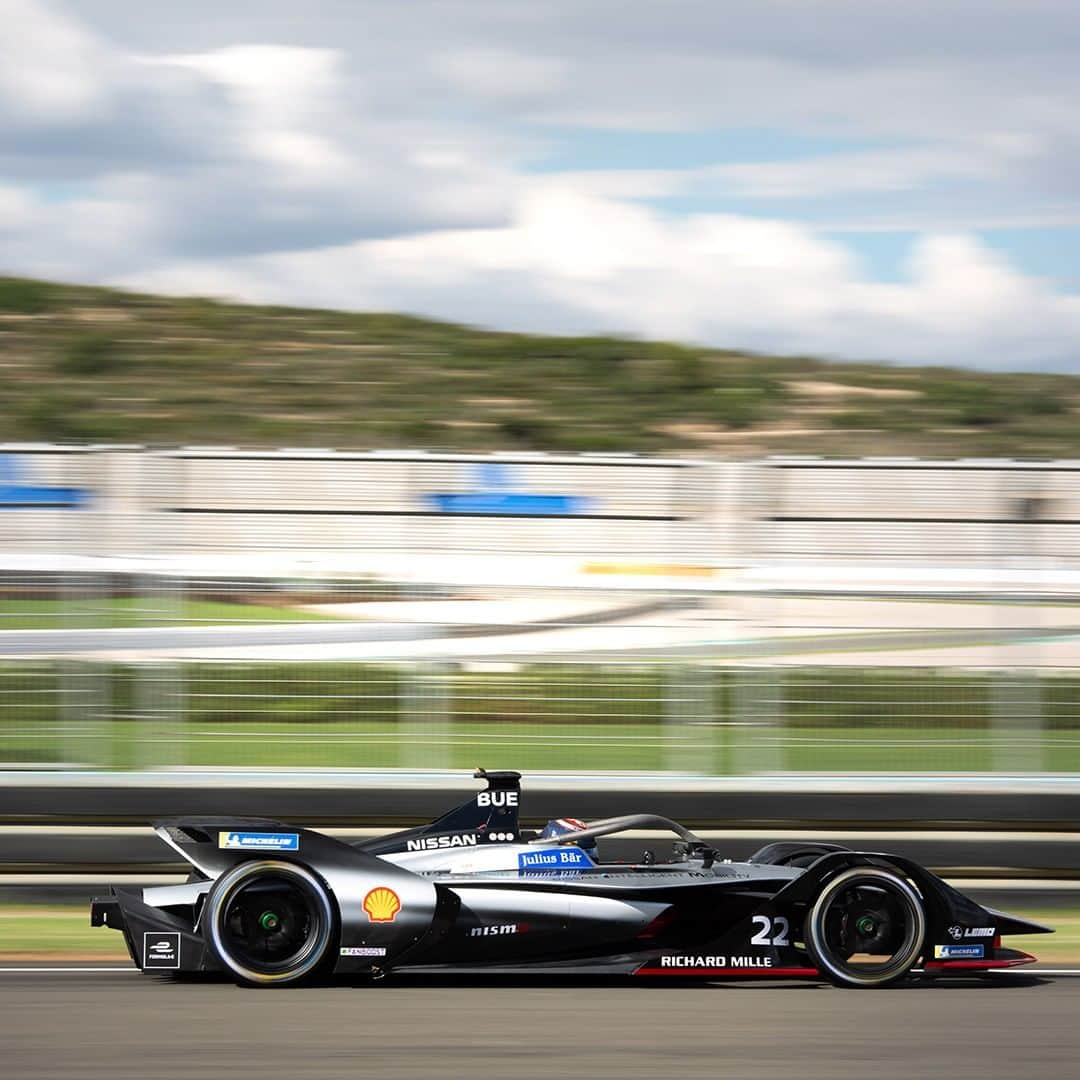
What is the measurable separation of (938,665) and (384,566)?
3.46 meters

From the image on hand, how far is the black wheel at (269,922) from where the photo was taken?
6316mm

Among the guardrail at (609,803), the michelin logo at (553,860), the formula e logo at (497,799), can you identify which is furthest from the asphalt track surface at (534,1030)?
the guardrail at (609,803)

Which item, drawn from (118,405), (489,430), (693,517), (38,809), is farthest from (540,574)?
(118,405)

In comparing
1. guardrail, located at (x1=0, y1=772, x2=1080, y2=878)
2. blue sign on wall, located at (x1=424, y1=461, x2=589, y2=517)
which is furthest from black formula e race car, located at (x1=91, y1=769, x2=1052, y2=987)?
blue sign on wall, located at (x1=424, y1=461, x2=589, y2=517)

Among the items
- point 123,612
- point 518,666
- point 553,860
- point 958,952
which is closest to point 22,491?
point 123,612

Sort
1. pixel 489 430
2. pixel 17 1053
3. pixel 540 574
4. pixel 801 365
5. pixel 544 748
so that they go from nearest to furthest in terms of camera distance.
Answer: pixel 17 1053 < pixel 544 748 < pixel 540 574 < pixel 489 430 < pixel 801 365

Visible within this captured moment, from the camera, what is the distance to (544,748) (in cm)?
1082

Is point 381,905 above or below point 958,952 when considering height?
above

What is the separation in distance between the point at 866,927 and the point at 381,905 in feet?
5.74

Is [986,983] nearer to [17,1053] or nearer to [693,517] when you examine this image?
[17,1053]

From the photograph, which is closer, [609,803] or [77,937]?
[77,937]

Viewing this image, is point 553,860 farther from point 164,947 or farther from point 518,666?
point 518,666

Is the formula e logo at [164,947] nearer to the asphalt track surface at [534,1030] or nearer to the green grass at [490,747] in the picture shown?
the asphalt track surface at [534,1030]

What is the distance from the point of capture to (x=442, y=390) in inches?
2235
